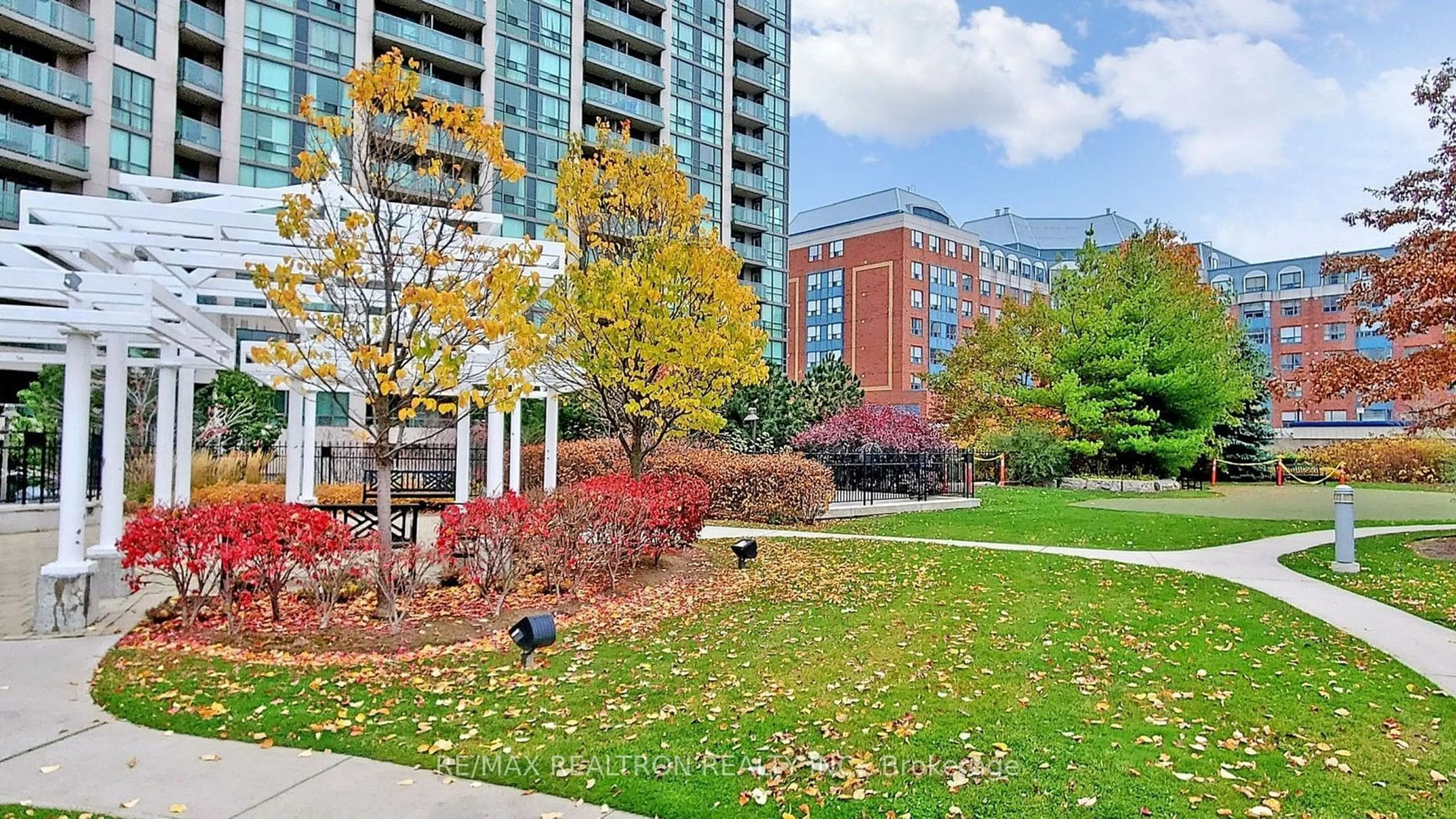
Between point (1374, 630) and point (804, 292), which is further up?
point (804, 292)

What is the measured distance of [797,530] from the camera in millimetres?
15570

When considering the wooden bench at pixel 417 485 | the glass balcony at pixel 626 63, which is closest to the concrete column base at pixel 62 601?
the wooden bench at pixel 417 485

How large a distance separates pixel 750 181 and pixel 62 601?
1829 inches

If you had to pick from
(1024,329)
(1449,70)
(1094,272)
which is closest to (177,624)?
(1449,70)

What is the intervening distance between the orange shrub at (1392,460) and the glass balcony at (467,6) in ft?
127

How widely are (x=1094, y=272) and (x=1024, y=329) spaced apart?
18.9 ft

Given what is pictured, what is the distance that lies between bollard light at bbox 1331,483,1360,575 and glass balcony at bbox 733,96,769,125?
43.5m

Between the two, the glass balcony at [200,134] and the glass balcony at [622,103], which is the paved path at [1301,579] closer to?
the glass balcony at [200,134]

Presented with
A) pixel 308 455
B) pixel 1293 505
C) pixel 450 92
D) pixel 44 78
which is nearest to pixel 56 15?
pixel 44 78

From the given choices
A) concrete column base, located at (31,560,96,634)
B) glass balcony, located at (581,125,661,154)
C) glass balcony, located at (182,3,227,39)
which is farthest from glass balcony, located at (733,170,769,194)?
concrete column base, located at (31,560,96,634)

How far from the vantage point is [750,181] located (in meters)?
50.8

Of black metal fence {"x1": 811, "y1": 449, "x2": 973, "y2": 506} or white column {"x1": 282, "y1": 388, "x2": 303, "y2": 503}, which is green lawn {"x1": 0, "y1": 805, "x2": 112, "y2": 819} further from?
black metal fence {"x1": 811, "y1": 449, "x2": 973, "y2": 506}

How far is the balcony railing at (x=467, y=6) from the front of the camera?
37.2 meters

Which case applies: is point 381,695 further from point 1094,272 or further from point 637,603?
point 1094,272
